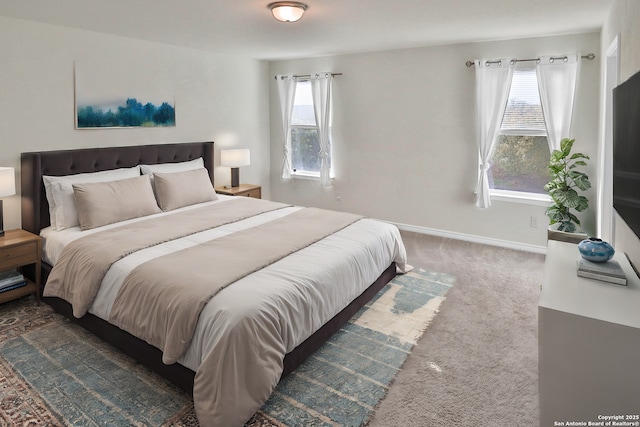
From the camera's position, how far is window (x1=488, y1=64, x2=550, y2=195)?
14.5ft

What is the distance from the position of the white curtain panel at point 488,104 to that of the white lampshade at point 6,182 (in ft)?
14.9

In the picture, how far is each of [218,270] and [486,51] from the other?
12.8 feet

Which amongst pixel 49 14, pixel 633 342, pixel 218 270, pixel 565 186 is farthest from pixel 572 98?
pixel 49 14

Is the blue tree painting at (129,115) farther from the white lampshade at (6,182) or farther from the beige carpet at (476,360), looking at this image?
the beige carpet at (476,360)

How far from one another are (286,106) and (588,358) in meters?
5.18

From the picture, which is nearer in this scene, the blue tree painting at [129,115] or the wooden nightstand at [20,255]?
the wooden nightstand at [20,255]

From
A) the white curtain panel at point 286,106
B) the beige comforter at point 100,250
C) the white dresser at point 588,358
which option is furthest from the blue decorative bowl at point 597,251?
the white curtain panel at point 286,106

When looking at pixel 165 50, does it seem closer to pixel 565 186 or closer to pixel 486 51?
pixel 486 51

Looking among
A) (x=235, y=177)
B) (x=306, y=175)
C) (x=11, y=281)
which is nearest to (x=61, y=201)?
Result: (x=11, y=281)

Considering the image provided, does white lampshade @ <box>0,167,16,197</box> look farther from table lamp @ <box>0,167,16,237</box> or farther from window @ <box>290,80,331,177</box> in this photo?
window @ <box>290,80,331,177</box>

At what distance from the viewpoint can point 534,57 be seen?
169 inches

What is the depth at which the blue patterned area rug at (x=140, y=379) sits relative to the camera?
2082mm

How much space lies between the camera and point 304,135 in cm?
614

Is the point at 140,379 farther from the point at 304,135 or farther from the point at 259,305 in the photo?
the point at 304,135
